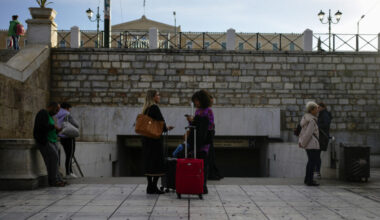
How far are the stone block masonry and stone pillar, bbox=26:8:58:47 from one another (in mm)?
729

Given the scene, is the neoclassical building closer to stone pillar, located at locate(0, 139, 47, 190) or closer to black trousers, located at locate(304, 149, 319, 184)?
black trousers, located at locate(304, 149, 319, 184)

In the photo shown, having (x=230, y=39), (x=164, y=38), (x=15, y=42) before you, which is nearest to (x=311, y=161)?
(x=230, y=39)

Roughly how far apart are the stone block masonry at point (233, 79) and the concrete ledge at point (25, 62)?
38.3 inches

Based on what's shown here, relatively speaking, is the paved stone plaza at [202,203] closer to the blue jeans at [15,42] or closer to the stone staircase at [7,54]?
the stone staircase at [7,54]

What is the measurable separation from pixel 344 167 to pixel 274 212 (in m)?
4.05

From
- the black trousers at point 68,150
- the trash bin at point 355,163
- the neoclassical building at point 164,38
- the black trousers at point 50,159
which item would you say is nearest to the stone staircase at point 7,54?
the neoclassical building at point 164,38

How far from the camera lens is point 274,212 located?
17.7 feet

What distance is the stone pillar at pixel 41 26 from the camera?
52.9ft

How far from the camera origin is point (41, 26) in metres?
16.2

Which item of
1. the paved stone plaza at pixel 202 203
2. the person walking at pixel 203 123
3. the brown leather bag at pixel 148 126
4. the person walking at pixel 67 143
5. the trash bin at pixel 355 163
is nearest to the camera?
the paved stone plaza at pixel 202 203

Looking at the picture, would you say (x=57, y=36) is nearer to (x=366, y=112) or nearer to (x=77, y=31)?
(x=77, y=31)

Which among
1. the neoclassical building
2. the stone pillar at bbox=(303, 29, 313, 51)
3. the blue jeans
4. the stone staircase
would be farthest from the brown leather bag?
the stone pillar at bbox=(303, 29, 313, 51)

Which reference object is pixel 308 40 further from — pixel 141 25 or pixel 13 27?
pixel 141 25

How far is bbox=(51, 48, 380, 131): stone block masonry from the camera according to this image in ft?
54.8
